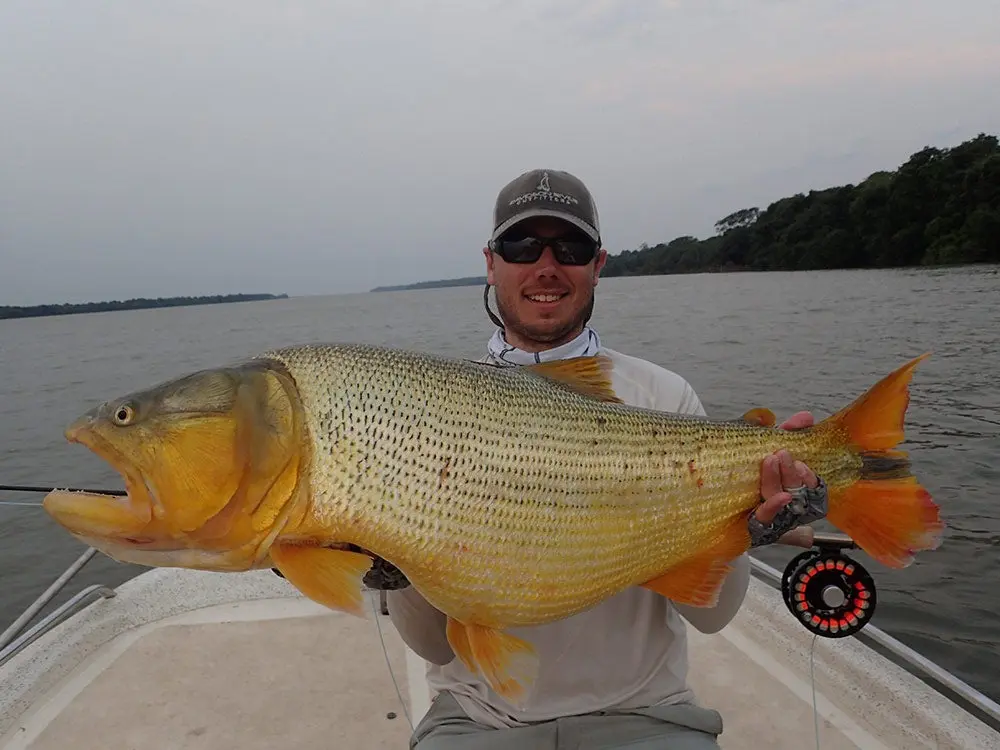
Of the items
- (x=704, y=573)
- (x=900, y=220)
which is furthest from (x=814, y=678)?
(x=900, y=220)

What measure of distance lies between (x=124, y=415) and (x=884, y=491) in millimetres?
2539

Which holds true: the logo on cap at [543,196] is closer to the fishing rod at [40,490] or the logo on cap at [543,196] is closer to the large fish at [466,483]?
the large fish at [466,483]

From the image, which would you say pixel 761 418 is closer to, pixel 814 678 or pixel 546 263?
pixel 546 263

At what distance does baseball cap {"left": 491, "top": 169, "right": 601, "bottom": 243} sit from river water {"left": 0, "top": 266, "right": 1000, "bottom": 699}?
562cm

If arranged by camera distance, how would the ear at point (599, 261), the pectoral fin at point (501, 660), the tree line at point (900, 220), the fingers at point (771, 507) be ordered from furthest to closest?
the tree line at point (900, 220)
the ear at point (599, 261)
the fingers at point (771, 507)
the pectoral fin at point (501, 660)

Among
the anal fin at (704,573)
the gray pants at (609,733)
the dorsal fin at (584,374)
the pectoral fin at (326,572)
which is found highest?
the dorsal fin at (584,374)

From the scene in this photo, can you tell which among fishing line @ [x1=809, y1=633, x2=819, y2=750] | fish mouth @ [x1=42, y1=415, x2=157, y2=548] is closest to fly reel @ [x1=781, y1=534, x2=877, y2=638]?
fishing line @ [x1=809, y1=633, x2=819, y2=750]

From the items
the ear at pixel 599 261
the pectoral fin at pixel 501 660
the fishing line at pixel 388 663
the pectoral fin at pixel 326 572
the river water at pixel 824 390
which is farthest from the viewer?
the river water at pixel 824 390

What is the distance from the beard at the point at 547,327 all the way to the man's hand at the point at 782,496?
118 centimetres

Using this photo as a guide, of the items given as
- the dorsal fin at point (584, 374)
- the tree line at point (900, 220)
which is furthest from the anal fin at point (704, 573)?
the tree line at point (900, 220)

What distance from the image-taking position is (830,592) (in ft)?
10.7

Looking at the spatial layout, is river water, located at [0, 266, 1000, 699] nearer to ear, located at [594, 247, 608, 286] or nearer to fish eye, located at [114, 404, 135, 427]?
ear, located at [594, 247, 608, 286]

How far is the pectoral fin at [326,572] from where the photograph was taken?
6.70ft

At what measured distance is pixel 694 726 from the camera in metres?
2.68
